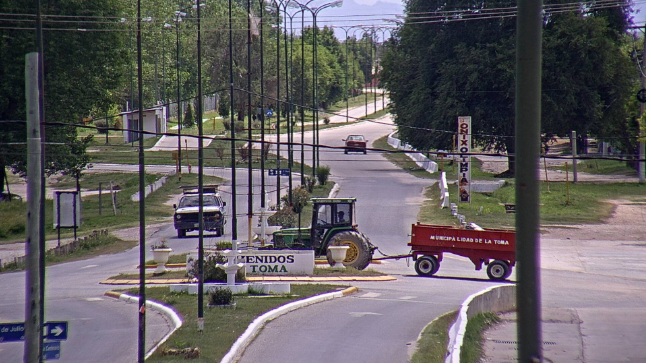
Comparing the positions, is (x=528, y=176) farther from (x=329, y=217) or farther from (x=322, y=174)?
(x=322, y=174)

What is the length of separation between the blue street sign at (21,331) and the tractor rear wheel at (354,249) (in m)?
16.6

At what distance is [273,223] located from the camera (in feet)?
129

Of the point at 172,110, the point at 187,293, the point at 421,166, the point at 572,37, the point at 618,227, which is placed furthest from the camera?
the point at 172,110

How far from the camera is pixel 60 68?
5234 cm

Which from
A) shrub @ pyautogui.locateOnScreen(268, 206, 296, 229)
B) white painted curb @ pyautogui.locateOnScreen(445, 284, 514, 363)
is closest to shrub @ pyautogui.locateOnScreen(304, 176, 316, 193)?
shrub @ pyautogui.locateOnScreen(268, 206, 296, 229)

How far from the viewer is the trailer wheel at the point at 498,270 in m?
28.0

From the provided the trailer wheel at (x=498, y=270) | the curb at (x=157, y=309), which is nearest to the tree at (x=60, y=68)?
the curb at (x=157, y=309)

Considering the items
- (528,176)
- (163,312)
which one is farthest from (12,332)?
(163,312)

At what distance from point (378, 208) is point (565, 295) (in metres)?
24.5

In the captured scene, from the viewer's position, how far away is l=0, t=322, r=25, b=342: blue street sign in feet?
43.6

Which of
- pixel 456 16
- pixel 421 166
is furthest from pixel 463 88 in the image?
pixel 421 166

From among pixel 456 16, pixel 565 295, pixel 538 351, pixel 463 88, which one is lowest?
pixel 565 295

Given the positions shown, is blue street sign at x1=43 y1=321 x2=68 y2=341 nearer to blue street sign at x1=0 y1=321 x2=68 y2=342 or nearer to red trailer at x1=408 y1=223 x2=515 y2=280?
blue street sign at x1=0 y1=321 x2=68 y2=342

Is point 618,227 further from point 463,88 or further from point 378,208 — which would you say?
point 463,88
